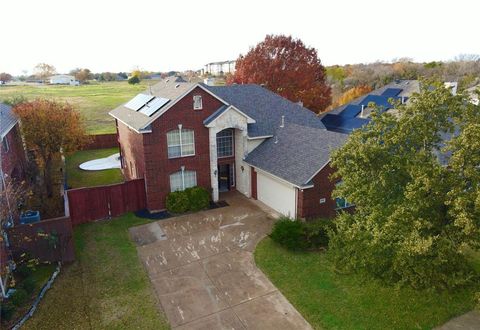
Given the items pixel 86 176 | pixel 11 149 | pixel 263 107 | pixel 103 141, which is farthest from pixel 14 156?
pixel 263 107

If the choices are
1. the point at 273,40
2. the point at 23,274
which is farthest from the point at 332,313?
the point at 273,40

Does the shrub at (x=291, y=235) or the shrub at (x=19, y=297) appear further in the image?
the shrub at (x=291, y=235)

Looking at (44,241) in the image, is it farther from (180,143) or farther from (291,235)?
(291,235)

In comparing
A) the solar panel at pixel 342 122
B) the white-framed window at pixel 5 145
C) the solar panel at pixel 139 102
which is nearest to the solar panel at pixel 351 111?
the solar panel at pixel 342 122

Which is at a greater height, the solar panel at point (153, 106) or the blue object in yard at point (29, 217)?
the solar panel at point (153, 106)

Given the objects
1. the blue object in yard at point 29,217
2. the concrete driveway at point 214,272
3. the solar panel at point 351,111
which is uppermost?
the solar panel at point 351,111

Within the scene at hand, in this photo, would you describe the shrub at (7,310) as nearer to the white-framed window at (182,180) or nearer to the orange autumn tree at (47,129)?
the white-framed window at (182,180)
